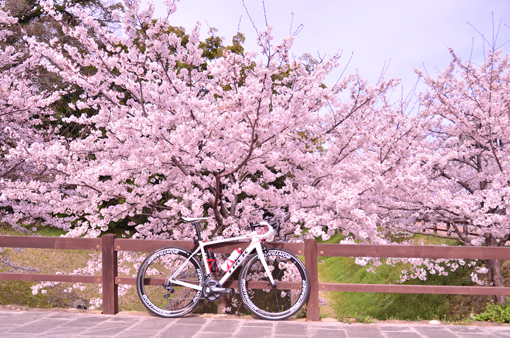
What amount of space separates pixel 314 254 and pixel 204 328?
1821 mm

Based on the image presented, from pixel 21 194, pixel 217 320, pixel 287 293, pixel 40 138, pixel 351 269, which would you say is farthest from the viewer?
pixel 351 269

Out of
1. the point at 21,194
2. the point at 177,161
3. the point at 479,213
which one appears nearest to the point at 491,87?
the point at 479,213

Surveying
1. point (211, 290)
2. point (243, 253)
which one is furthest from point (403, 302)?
point (211, 290)

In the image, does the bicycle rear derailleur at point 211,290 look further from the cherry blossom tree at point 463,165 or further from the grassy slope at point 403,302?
the grassy slope at point 403,302

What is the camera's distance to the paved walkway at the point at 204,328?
16.8 feet

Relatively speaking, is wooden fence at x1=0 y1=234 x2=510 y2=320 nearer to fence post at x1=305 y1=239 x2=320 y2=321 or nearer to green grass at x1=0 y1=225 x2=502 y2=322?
fence post at x1=305 y1=239 x2=320 y2=321

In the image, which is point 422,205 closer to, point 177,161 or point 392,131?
point 392,131

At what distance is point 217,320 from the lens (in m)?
5.83

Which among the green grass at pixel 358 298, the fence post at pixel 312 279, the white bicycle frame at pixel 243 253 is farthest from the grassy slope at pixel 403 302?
the white bicycle frame at pixel 243 253

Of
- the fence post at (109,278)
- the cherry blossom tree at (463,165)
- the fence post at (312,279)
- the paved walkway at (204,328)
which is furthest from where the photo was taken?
the cherry blossom tree at (463,165)

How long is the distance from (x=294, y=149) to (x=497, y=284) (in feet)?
22.4

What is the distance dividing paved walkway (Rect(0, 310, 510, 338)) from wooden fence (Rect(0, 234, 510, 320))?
0.46 meters

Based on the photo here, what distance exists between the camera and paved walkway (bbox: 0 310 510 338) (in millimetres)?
5121

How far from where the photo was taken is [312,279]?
586cm
